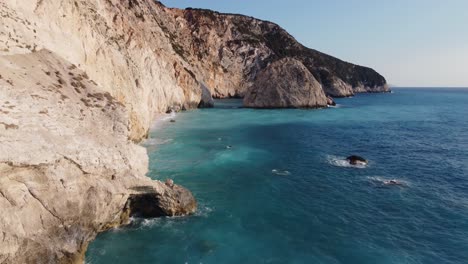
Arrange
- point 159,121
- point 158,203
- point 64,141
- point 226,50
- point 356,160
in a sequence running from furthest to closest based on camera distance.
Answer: point 226,50, point 159,121, point 356,160, point 158,203, point 64,141

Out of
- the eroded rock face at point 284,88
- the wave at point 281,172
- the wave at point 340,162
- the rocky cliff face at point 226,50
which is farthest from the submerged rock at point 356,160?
the rocky cliff face at point 226,50

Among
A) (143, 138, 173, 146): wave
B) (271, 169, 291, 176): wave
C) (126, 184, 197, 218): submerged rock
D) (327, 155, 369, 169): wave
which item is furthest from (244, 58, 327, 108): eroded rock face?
(126, 184, 197, 218): submerged rock

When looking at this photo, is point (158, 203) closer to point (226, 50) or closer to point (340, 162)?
point (340, 162)

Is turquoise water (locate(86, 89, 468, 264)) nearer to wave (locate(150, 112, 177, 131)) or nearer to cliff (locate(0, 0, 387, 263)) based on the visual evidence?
cliff (locate(0, 0, 387, 263))

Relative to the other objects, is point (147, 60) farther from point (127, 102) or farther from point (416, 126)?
point (416, 126)

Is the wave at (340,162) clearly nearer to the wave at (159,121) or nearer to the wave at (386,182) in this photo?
the wave at (386,182)

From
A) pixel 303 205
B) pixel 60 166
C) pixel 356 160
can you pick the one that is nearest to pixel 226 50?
pixel 356 160
